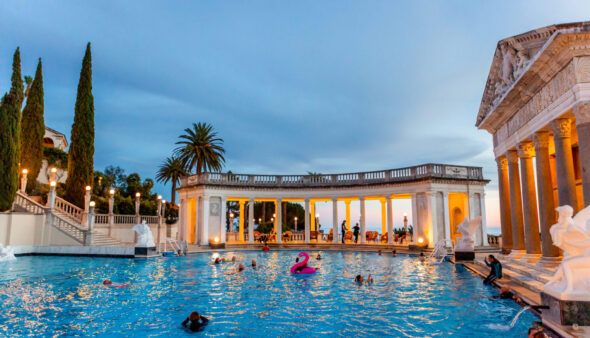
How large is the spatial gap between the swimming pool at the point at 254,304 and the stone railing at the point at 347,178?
13.2 metres

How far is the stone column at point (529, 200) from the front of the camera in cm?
1391

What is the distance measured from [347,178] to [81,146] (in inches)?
978

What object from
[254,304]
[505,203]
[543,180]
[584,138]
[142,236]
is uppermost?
[584,138]

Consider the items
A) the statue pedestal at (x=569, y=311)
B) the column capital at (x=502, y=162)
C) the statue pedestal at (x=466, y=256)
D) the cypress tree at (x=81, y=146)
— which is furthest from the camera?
the cypress tree at (x=81, y=146)

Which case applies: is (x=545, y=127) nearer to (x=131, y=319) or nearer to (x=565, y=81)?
(x=565, y=81)

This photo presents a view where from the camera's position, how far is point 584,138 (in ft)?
32.6

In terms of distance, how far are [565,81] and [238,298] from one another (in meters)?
12.0

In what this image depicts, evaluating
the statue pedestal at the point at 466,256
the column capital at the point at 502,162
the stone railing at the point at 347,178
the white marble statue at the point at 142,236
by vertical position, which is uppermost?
the stone railing at the point at 347,178

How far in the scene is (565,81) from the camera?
1070 cm

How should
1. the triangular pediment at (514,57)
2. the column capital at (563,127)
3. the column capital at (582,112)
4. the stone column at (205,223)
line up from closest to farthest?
1. the column capital at (582,112)
2. the column capital at (563,127)
3. the triangular pediment at (514,57)
4. the stone column at (205,223)

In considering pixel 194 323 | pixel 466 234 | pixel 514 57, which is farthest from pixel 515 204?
pixel 194 323

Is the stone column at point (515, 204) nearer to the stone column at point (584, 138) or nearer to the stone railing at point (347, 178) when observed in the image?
the stone column at point (584, 138)

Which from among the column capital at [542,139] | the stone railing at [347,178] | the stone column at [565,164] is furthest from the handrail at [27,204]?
the stone column at [565,164]

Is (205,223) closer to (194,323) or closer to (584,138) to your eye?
(194,323)
